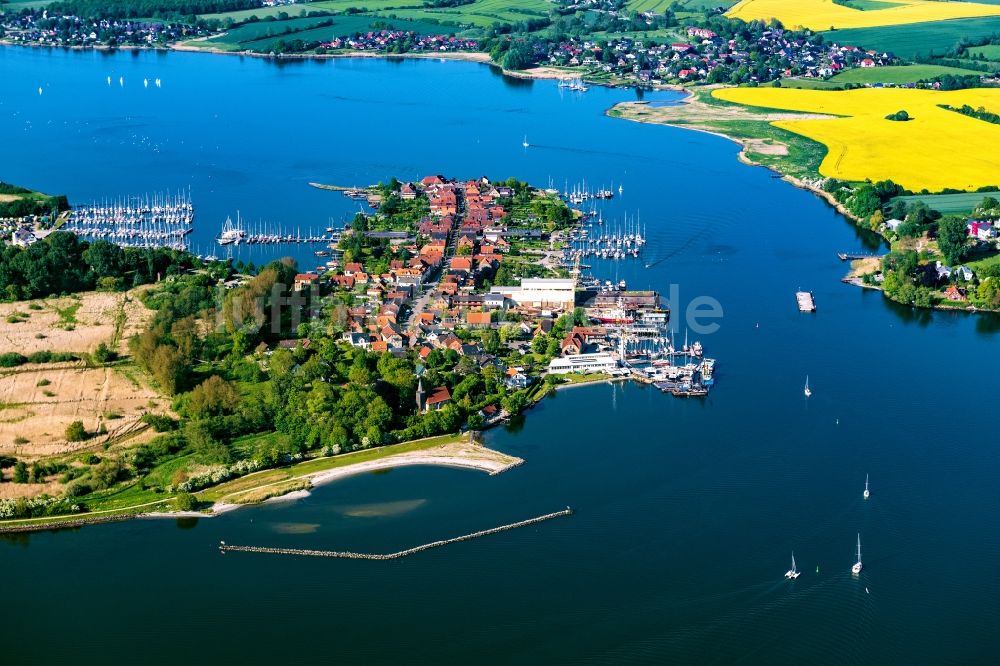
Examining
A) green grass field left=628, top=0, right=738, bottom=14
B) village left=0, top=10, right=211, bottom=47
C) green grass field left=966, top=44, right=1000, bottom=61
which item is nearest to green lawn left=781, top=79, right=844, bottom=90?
green grass field left=966, top=44, right=1000, bottom=61

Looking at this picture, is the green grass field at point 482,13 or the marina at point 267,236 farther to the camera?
the green grass field at point 482,13

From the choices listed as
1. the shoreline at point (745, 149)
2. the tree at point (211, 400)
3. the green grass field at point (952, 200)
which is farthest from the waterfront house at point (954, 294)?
the tree at point (211, 400)

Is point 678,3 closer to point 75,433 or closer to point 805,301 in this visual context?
point 805,301

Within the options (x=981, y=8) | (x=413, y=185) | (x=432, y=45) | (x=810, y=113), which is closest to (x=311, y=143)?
(x=413, y=185)

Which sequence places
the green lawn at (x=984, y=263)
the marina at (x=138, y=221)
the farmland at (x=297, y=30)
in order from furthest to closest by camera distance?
the farmland at (x=297, y=30) < the marina at (x=138, y=221) < the green lawn at (x=984, y=263)

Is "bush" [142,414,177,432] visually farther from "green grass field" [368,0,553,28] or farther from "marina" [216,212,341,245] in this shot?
"green grass field" [368,0,553,28]

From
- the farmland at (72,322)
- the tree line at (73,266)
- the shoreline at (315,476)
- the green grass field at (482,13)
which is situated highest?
the green grass field at (482,13)

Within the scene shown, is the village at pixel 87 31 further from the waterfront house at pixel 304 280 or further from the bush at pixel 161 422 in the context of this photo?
the bush at pixel 161 422
